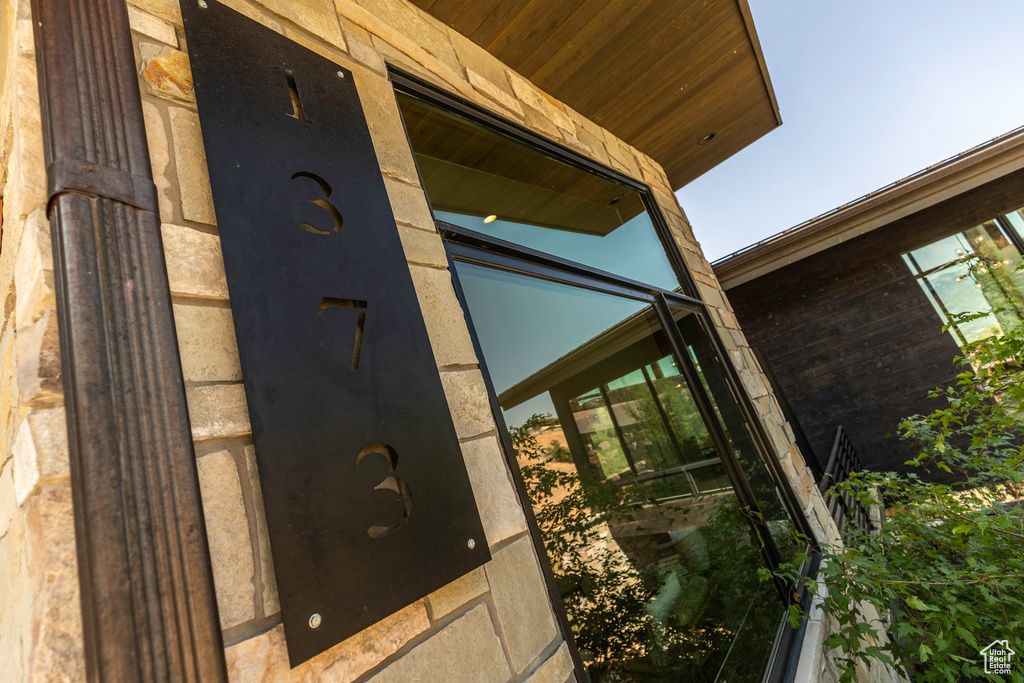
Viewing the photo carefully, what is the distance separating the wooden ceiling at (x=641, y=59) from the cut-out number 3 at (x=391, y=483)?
172cm

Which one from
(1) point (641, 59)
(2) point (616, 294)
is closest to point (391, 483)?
(2) point (616, 294)

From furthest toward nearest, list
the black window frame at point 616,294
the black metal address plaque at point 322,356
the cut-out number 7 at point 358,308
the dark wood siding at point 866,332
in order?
1. the dark wood siding at point 866,332
2. the black window frame at point 616,294
3. the cut-out number 7 at point 358,308
4. the black metal address plaque at point 322,356

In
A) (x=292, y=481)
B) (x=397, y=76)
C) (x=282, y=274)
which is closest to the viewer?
(x=292, y=481)

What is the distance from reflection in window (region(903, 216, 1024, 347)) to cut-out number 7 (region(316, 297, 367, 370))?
6.39 metres

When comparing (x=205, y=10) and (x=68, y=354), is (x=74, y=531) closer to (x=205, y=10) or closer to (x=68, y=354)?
(x=68, y=354)

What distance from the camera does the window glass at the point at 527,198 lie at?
1.47 metres

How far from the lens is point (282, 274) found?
0.74 metres

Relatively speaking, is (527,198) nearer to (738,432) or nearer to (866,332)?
(738,432)

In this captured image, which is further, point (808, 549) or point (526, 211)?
point (808, 549)

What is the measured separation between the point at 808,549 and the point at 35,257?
3121mm

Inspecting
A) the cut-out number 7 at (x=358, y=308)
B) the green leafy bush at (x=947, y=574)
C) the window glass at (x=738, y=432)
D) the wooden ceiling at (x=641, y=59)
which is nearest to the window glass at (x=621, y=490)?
the window glass at (x=738, y=432)

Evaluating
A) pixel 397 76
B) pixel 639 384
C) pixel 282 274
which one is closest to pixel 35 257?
pixel 282 274

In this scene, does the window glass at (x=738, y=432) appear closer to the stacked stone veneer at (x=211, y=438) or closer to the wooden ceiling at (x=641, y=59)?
the wooden ceiling at (x=641, y=59)

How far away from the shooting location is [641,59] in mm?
2307
